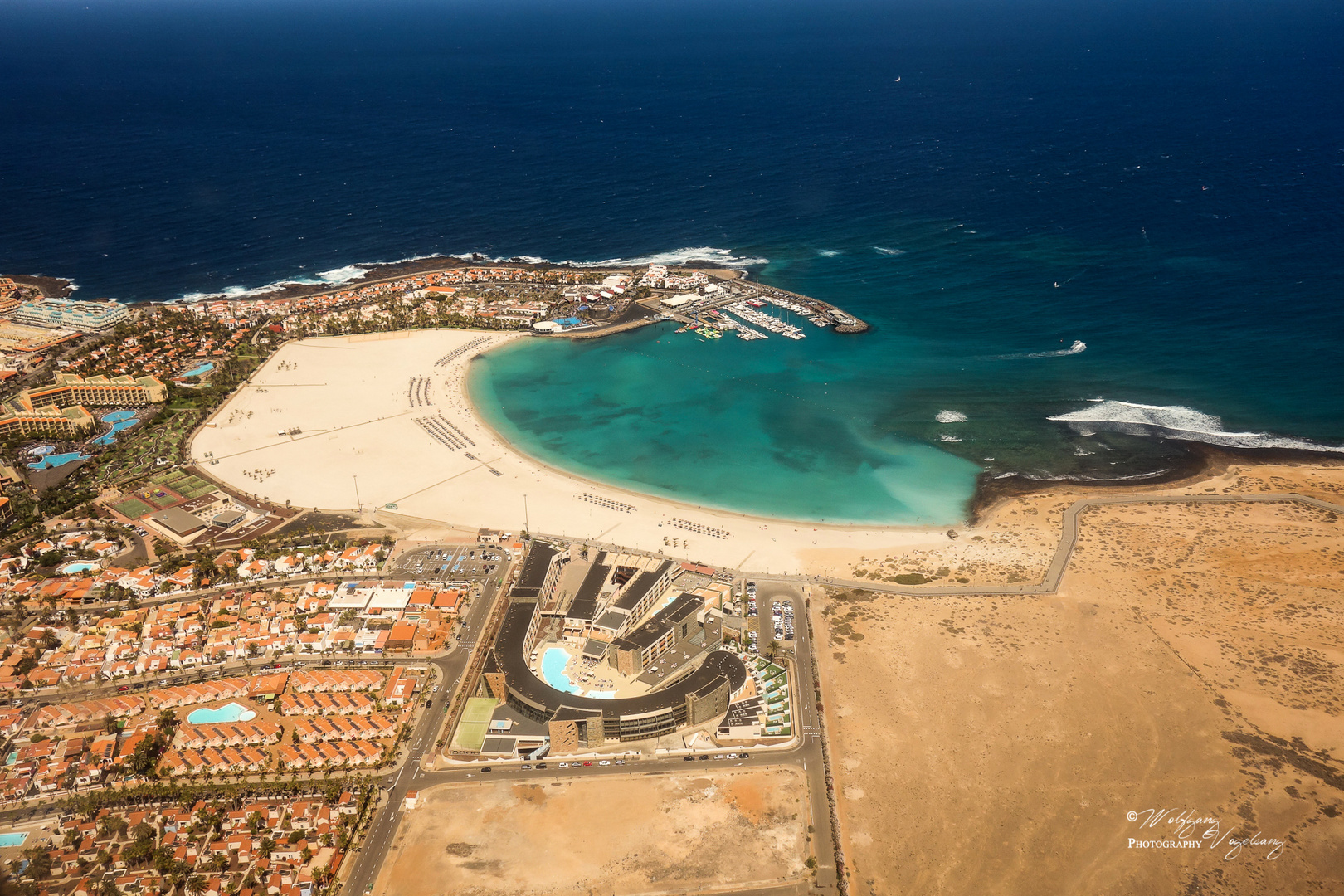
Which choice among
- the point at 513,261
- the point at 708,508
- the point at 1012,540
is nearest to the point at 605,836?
the point at 708,508

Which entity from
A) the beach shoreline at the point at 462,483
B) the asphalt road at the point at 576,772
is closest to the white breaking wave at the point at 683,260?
the beach shoreline at the point at 462,483

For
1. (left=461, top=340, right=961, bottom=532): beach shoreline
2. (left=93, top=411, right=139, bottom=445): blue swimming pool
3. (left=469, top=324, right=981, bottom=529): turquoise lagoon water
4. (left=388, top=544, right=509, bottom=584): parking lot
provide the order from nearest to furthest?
(left=388, top=544, right=509, bottom=584): parking lot < (left=461, top=340, right=961, bottom=532): beach shoreline < (left=469, top=324, right=981, bottom=529): turquoise lagoon water < (left=93, top=411, right=139, bottom=445): blue swimming pool

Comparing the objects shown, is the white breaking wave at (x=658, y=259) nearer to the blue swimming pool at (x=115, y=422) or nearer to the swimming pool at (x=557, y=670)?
the blue swimming pool at (x=115, y=422)

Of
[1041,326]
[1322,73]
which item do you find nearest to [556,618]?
[1041,326]

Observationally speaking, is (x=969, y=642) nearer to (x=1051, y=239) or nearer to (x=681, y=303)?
(x=681, y=303)

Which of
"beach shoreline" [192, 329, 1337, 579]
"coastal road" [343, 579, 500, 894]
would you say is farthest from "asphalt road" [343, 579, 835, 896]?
"beach shoreline" [192, 329, 1337, 579]

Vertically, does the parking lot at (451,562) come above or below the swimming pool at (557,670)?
above

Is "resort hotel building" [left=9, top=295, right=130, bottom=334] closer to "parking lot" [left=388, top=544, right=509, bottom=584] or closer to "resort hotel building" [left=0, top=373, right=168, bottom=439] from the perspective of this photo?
"resort hotel building" [left=0, top=373, right=168, bottom=439]
